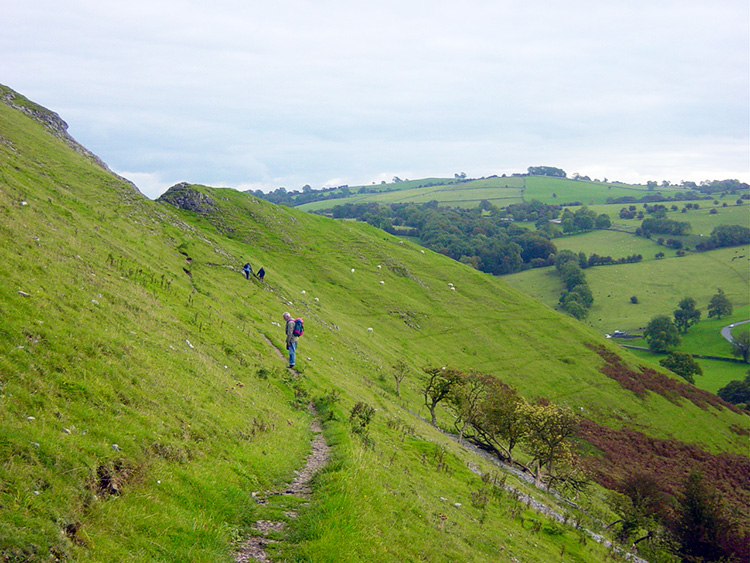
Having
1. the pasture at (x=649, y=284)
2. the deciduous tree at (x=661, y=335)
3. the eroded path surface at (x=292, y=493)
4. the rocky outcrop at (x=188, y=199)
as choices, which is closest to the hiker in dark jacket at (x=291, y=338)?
the eroded path surface at (x=292, y=493)

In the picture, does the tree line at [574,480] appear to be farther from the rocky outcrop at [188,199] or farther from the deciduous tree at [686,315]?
the deciduous tree at [686,315]

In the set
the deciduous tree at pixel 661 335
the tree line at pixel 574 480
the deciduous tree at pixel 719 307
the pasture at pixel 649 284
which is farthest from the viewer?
the pasture at pixel 649 284

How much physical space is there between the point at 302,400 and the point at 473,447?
929 inches

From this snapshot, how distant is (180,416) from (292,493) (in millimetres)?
4123

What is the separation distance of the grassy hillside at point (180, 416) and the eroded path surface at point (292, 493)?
0.25m

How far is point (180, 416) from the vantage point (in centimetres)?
1355

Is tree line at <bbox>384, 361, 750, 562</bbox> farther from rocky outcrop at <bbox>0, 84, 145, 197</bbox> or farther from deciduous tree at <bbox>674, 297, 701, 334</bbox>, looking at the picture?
deciduous tree at <bbox>674, 297, 701, 334</bbox>

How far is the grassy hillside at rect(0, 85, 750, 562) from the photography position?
8555 mm

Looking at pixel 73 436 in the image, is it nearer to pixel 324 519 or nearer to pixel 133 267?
pixel 324 519

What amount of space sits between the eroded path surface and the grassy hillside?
250mm

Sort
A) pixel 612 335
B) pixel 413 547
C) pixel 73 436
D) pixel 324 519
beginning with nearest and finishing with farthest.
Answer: pixel 73 436
pixel 324 519
pixel 413 547
pixel 612 335

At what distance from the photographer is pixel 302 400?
24.2 m

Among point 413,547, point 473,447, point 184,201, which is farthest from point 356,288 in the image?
point 413,547

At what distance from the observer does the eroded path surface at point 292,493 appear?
948 cm
